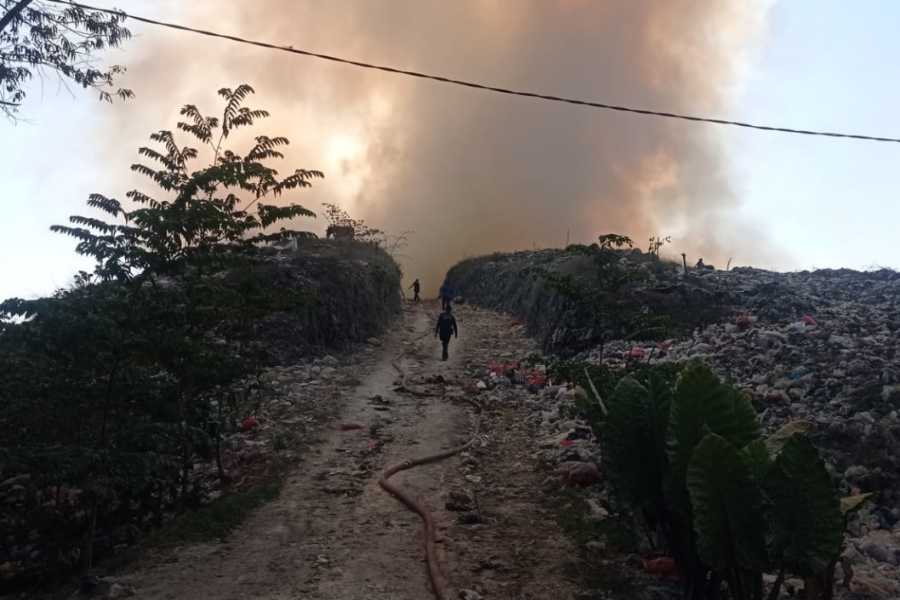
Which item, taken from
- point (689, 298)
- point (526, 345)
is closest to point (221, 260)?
point (689, 298)

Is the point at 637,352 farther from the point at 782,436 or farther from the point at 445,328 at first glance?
the point at 782,436

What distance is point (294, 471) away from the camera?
27.0 ft

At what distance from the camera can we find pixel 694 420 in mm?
3988

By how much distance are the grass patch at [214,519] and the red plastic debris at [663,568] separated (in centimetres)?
377

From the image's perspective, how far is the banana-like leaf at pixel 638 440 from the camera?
4.37m

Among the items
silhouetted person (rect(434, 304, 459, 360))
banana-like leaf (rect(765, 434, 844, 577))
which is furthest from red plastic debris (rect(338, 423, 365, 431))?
banana-like leaf (rect(765, 434, 844, 577))

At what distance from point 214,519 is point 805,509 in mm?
5235

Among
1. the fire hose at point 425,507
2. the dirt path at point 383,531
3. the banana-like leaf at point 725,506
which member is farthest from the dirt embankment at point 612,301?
the banana-like leaf at point 725,506

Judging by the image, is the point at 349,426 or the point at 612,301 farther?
the point at 612,301

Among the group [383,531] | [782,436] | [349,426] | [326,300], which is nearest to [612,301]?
[349,426]

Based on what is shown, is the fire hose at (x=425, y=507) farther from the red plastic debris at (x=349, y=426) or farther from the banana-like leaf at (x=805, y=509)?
the banana-like leaf at (x=805, y=509)

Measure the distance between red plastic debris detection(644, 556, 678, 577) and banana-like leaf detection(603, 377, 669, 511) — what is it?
2.97 ft

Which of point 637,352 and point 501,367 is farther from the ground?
point 637,352

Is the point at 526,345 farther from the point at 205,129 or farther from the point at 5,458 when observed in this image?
→ the point at 5,458
